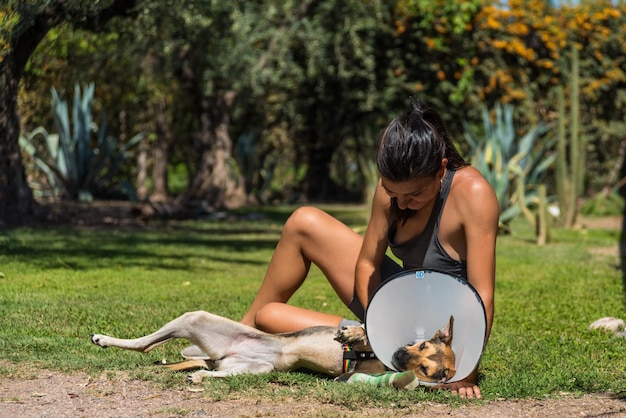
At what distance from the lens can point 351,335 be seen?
13.3 ft

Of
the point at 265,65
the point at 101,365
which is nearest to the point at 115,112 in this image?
the point at 265,65

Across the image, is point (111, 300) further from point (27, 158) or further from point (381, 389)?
point (27, 158)

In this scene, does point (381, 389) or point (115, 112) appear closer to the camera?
point (381, 389)

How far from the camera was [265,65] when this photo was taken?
52.7 feet

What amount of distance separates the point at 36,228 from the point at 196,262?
3040 mm

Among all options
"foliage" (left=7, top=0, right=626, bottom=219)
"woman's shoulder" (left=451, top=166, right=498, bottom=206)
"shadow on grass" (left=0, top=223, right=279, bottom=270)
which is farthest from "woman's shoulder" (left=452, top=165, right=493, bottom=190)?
"foliage" (left=7, top=0, right=626, bottom=219)

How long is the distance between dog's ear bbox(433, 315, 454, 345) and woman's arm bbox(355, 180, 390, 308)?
429 millimetres

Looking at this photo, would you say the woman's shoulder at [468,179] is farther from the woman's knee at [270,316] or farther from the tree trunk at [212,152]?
the tree trunk at [212,152]

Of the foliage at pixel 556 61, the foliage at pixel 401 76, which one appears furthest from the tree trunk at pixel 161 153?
the foliage at pixel 556 61

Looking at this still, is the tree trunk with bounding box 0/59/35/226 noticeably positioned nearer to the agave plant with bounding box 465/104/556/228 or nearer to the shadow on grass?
the shadow on grass

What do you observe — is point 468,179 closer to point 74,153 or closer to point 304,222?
point 304,222

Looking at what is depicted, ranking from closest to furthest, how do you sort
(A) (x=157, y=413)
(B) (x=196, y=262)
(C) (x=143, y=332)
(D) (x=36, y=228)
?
(A) (x=157, y=413)
(C) (x=143, y=332)
(B) (x=196, y=262)
(D) (x=36, y=228)

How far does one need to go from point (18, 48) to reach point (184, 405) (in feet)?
19.9

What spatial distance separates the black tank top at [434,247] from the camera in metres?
4.04
